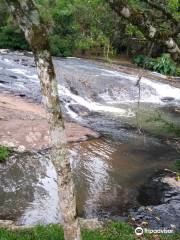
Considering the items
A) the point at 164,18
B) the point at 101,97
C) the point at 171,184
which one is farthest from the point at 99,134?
the point at 164,18

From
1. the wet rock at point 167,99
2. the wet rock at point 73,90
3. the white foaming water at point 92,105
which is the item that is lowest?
the wet rock at point 167,99

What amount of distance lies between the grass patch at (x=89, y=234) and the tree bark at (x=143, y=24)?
3.59 m

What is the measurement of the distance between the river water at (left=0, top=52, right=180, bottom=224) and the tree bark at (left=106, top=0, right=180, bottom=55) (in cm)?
227

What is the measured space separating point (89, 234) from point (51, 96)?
130 inches

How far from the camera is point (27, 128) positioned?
14.2m

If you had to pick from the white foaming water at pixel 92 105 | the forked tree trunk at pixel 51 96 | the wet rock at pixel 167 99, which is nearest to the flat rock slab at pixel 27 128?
the white foaming water at pixel 92 105

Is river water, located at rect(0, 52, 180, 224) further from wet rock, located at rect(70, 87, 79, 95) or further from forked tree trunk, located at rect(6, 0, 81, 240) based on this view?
forked tree trunk, located at rect(6, 0, 81, 240)

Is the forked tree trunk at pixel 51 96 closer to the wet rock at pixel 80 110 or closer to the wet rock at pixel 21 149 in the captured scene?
the wet rock at pixel 21 149

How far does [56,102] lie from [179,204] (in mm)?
6229

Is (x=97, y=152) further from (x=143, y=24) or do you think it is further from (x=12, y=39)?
(x=12, y=39)

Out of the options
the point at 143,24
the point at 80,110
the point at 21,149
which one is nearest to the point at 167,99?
the point at 80,110

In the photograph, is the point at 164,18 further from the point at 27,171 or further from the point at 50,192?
the point at 27,171

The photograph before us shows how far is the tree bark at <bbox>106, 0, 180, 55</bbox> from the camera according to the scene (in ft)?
17.4

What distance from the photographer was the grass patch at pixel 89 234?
7.50m
